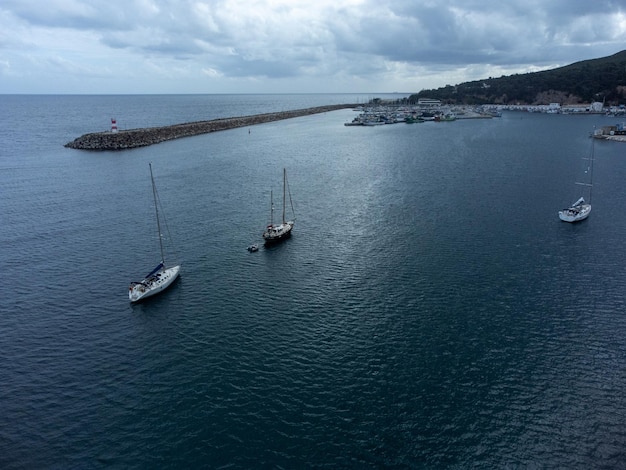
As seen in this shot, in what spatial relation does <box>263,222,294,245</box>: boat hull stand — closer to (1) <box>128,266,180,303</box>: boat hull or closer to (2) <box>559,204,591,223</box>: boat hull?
(1) <box>128,266,180,303</box>: boat hull

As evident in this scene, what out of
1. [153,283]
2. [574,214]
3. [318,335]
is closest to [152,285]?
[153,283]

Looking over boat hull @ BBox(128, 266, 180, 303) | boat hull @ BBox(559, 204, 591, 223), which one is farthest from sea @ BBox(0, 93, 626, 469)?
boat hull @ BBox(128, 266, 180, 303)

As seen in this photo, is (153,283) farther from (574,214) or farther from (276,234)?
(574,214)

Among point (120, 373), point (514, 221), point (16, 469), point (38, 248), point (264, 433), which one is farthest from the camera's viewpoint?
point (514, 221)

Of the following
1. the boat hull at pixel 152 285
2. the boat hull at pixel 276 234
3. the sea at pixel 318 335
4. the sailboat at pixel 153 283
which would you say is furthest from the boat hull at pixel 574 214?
the boat hull at pixel 152 285

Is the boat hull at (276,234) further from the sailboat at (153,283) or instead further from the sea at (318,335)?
the sailboat at (153,283)

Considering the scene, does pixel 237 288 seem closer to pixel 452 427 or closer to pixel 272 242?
pixel 272 242

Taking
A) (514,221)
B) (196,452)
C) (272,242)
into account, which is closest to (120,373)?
(196,452)
